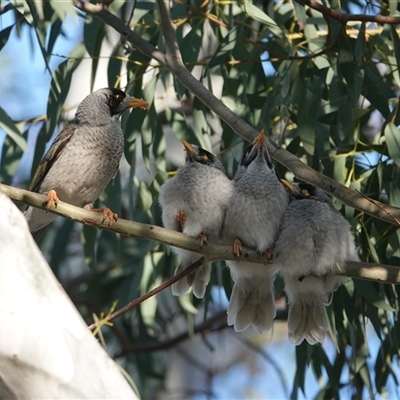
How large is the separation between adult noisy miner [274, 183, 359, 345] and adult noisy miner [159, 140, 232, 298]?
267 mm

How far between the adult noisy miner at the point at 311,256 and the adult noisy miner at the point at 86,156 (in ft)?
2.78

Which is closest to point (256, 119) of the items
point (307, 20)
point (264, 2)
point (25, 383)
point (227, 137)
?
point (227, 137)

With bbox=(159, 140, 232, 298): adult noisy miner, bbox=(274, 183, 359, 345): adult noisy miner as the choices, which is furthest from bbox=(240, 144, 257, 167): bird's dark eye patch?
bbox=(274, 183, 359, 345): adult noisy miner

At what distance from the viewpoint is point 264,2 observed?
489 cm

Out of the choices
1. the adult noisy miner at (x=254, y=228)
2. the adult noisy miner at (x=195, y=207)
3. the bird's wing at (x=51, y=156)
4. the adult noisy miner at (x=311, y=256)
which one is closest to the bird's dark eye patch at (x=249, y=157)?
the adult noisy miner at (x=254, y=228)

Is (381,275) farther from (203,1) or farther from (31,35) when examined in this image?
(31,35)

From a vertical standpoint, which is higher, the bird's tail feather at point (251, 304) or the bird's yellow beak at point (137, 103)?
the bird's yellow beak at point (137, 103)

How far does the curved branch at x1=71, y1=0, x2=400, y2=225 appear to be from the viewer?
3.25 metres

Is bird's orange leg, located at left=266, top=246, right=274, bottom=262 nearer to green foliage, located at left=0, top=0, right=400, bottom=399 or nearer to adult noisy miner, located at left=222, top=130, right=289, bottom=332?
adult noisy miner, located at left=222, top=130, right=289, bottom=332

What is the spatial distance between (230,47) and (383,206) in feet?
3.98

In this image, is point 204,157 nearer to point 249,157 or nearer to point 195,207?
point 249,157

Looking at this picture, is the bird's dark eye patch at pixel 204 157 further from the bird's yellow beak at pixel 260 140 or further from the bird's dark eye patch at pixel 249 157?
the bird's yellow beak at pixel 260 140

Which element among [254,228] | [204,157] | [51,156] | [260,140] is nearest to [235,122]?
[260,140]

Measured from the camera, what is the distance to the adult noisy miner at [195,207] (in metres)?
3.74
